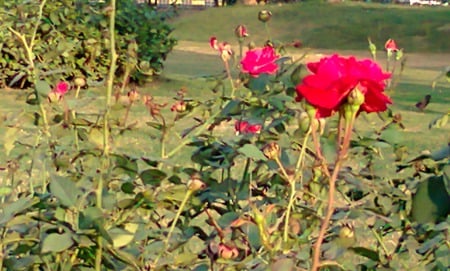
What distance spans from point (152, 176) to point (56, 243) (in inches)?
14.4

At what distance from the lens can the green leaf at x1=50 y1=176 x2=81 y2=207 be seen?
1.61 m

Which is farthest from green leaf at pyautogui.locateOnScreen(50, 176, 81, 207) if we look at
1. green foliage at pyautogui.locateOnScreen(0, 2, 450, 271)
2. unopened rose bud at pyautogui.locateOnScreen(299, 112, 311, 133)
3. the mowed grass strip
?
the mowed grass strip

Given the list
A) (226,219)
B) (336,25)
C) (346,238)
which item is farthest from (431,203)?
(336,25)

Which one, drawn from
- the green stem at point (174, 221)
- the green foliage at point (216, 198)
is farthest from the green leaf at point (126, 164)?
the green stem at point (174, 221)

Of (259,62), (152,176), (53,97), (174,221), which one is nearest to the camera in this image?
(174,221)

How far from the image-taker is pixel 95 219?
1.57 meters

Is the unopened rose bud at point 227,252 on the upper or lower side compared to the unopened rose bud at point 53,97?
lower

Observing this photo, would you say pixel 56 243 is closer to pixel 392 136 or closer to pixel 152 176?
pixel 152 176

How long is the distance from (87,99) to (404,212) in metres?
0.62

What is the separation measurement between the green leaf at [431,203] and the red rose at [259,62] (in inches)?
24.9

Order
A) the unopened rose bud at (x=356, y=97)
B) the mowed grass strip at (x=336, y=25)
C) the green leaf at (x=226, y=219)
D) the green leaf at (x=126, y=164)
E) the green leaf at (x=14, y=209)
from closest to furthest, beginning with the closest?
1. the unopened rose bud at (x=356, y=97)
2. the green leaf at (x=14, y=209)
3. the green leaf at (x=226, y=219)
4. the green leaf at (x=126, y=164)
5. the mowed grass strip at (x=336, y=25)

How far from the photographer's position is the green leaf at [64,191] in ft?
5.28

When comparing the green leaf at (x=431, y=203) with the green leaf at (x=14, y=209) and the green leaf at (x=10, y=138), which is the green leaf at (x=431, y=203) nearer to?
the green leaf at (x=14, y=209)

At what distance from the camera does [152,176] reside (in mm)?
1895
